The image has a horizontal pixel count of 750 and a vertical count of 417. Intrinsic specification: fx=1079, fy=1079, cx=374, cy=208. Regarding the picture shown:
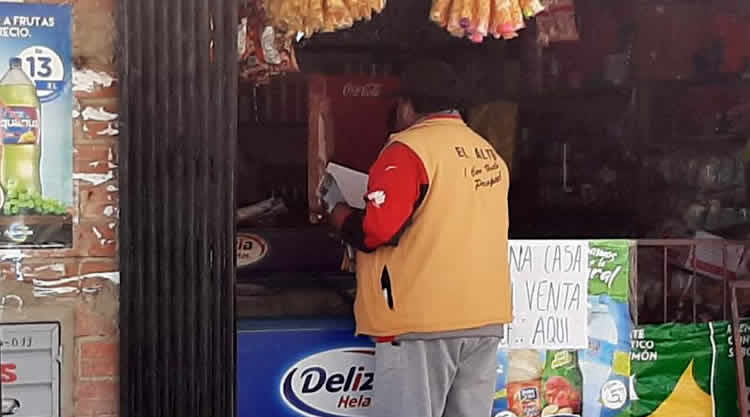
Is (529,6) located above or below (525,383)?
above

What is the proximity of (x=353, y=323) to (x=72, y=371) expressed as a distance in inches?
48.5

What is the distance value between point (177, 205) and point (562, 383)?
175 centimetres

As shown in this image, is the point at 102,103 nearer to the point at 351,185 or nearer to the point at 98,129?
the point at 98,129

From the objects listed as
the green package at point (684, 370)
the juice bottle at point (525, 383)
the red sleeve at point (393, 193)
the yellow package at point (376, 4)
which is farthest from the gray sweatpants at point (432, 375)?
the yellow package at point (376, 4)

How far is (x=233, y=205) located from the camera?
329cm

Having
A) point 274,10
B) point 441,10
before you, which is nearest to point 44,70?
point 274,10

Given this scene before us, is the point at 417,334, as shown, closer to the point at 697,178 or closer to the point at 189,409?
the point at 189,409

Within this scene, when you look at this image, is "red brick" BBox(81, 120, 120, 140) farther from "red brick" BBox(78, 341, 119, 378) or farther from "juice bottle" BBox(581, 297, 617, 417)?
"juice bottle" BBox(581, 297, 617, 417)

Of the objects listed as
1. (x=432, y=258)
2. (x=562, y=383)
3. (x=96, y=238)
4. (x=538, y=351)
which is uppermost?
(x=96, y=238)

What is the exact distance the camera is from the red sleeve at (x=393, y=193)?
11.6 feet

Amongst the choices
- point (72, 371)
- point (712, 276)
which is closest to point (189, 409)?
point (72, 371)

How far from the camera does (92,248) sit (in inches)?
126

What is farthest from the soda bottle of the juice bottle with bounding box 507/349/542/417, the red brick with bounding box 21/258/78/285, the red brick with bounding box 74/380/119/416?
the juice bottle with bounding box 507/349/542/417

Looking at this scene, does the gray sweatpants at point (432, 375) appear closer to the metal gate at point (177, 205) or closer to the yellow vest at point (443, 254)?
the yellow vest at point (443, 254)
